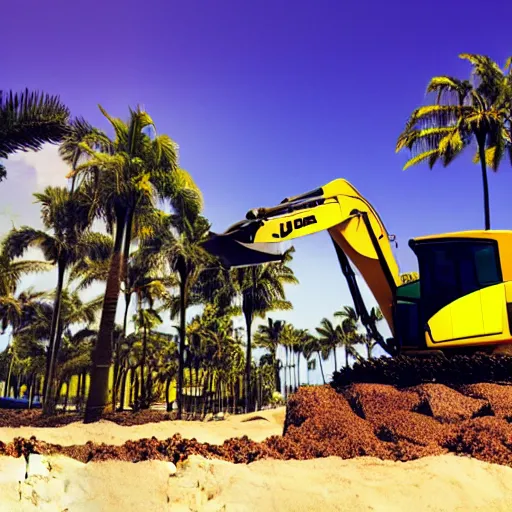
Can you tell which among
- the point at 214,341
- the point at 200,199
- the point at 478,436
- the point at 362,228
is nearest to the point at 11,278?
the point at 200,199

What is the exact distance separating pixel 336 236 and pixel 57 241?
16.3 metres

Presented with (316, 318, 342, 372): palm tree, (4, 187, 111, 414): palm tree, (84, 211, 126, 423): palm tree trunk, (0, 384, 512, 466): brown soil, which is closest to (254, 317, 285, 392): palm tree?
(316, 318, 342, 372): palm tree

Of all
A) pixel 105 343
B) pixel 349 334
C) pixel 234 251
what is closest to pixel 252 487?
pixel 234 251

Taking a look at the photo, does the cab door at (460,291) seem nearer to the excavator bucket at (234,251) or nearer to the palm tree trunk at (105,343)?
the excavator bucket at (234,251)

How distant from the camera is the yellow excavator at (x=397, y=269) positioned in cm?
1041

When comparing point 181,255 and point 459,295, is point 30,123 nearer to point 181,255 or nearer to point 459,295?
point 459,295

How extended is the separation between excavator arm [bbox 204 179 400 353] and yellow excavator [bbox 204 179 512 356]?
0.07 ft

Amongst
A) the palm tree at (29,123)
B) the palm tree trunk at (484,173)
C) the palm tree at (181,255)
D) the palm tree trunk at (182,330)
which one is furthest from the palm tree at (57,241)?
the palm tree trunk at (484,173)

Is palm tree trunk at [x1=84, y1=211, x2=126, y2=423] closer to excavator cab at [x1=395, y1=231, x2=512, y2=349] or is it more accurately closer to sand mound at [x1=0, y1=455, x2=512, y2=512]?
sand mound at [x1=0, y1=455, x2=512, y2=512]

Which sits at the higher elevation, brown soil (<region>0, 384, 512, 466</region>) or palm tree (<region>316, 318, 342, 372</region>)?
palm tree (<region>316, 318, 342, 372</region>)

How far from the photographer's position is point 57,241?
24578 mm

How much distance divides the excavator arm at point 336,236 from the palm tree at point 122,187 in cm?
856

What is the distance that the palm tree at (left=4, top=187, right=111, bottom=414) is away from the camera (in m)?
23.1

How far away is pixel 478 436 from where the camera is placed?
8227 millimetres
